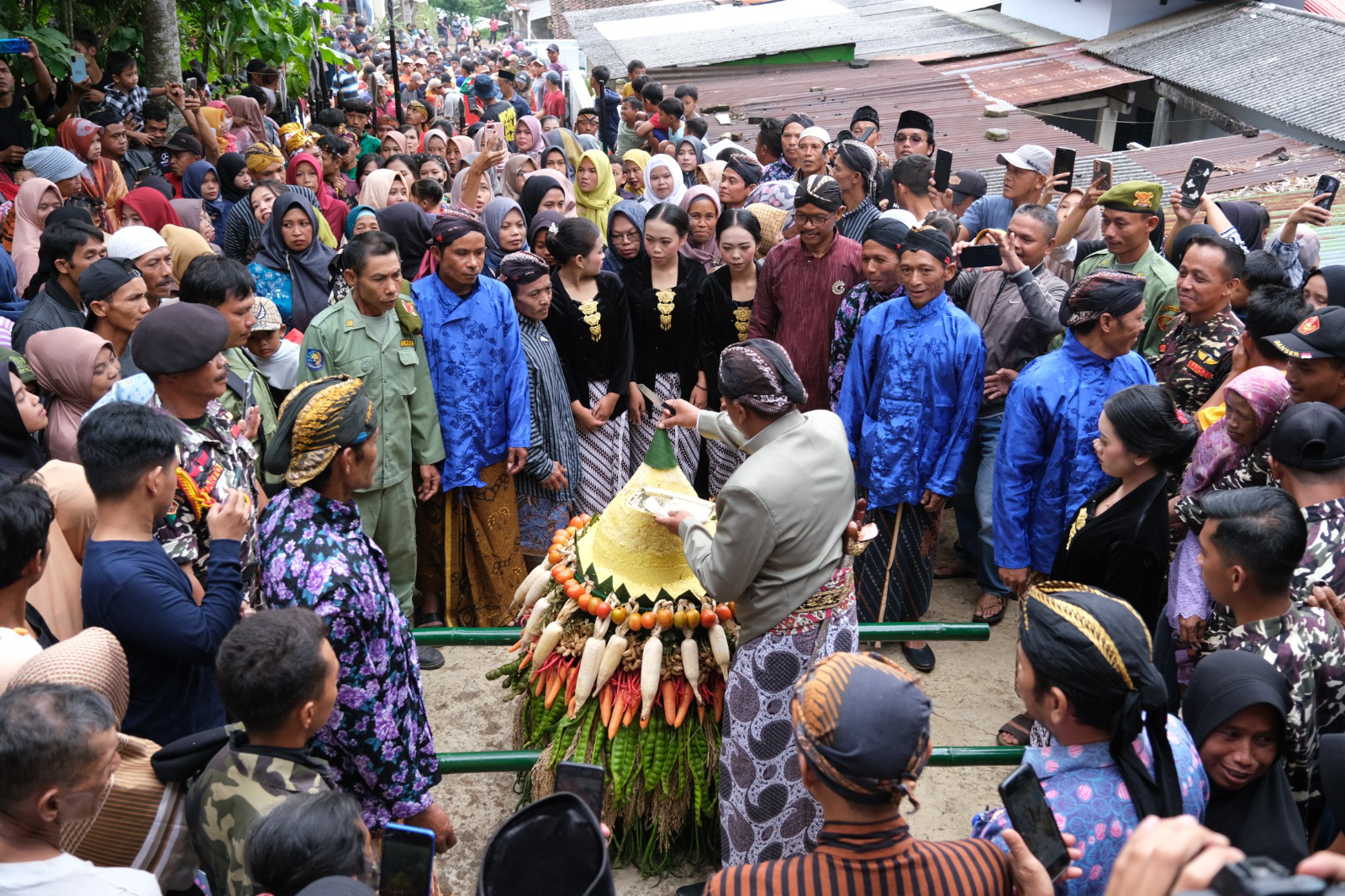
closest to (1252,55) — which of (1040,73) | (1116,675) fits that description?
(1040,73)

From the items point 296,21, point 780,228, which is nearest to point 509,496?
point 780,228

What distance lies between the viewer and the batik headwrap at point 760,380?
2.89 m

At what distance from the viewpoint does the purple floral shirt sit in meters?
2.51

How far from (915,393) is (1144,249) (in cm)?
164

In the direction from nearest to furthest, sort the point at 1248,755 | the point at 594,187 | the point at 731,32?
1. the point at 1248,755
2. the point at 594,187
3. the point at 731,32

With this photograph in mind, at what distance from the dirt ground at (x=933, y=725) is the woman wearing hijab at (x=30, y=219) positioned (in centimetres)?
351

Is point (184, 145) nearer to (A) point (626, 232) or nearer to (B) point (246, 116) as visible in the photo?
(B) point (246, 116)

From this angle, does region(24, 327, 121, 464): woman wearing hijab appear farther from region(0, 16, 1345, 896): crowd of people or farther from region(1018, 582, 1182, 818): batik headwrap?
region(1018, 582, 1182, 818): batik headwrap

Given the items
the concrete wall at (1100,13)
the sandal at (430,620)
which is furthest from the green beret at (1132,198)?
the concrete wall at (1100,13)

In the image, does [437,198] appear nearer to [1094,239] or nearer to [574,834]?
[1094,239]

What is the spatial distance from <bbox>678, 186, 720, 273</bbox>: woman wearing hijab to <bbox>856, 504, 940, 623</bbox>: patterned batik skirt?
2.24 meters

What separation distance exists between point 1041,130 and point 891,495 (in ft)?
25.1

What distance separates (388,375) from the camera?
4.39 metres

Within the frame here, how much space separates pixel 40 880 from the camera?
1741mm
